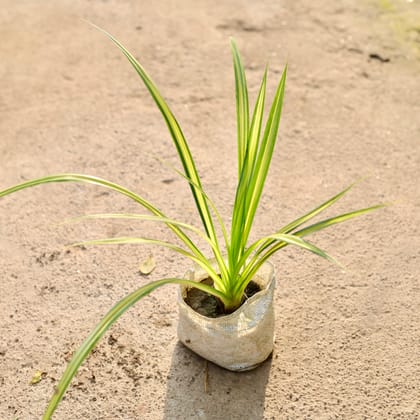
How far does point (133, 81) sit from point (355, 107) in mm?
989

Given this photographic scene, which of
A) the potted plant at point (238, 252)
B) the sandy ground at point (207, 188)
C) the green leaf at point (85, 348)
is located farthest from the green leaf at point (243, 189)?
the sandy ground at point (207, 188)

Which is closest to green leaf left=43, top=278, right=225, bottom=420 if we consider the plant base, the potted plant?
the potted plant

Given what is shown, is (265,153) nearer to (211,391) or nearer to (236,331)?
(236,331)

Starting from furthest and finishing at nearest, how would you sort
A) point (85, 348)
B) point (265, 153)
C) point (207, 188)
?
point (207, 188), point (265, 153), point (85, 348)

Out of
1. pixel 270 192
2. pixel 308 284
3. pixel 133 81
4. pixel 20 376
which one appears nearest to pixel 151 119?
pixel 133 81

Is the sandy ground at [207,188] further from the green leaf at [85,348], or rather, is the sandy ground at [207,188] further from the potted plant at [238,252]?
the green leaf at [85,348]

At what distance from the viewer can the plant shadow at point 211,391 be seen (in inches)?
69.8

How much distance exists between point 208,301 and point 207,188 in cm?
67

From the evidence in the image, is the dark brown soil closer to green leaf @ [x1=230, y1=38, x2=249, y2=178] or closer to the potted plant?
the potted plant

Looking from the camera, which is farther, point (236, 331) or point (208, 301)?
point (208, 301)

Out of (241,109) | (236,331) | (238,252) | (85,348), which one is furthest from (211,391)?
(241,109)

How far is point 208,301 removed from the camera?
1884 mm

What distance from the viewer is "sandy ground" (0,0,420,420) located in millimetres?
1850

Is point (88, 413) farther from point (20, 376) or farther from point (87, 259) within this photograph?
point (87, 259)
